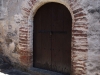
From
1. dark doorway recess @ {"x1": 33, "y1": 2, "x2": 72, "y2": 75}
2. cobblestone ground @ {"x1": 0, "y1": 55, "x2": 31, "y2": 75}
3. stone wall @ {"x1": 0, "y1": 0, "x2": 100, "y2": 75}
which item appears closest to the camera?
stone wall @ {"x1": 0, "y1": 0, "x2": 100, "y2": 75}

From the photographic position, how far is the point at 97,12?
3359 mm

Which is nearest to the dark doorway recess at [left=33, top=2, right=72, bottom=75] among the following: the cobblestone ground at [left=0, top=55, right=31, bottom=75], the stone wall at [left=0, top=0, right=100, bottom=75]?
the stone wall at [left=0, top=0, right=100, bottom=75]

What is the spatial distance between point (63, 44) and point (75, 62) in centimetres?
63

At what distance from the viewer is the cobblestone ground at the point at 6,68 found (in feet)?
15.0

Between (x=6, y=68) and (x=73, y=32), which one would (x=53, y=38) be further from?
(x=6, y=68)

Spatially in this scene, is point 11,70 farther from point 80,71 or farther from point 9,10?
point 80,71

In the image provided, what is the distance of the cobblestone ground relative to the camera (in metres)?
4.57

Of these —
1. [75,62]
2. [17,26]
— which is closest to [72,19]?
[75,62]

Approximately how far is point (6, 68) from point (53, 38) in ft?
5.65

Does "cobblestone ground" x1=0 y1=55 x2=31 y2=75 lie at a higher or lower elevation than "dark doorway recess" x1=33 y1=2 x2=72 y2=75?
lower

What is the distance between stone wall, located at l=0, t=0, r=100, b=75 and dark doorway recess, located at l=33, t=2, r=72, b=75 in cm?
17

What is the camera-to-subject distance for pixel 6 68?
5008 mm

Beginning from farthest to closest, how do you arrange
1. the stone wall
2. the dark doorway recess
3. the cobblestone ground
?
the cobblestone ground < the dark doorway recess < the stone wall

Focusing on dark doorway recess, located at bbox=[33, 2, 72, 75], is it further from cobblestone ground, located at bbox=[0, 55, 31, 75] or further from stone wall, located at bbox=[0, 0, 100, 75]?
cobblestone ground, located at bbox=[0, 55, 31, 75]
